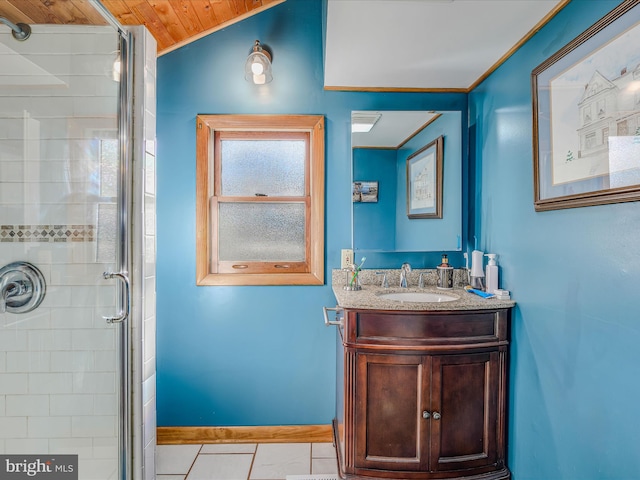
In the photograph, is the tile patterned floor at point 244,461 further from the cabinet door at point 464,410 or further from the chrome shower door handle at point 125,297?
the chrome shower door handle at point 125,297

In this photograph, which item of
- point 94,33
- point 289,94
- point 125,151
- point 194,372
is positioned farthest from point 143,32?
point 194,372

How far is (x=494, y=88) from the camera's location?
1.93 meters

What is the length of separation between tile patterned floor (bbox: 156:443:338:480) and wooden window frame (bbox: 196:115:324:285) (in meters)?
0.98

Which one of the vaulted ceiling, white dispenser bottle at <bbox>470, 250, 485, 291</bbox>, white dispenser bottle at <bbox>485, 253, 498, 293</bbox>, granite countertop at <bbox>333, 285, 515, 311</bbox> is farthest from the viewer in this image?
white dispenser bottle at <bbox>470, 250, 485, 291</bbox>

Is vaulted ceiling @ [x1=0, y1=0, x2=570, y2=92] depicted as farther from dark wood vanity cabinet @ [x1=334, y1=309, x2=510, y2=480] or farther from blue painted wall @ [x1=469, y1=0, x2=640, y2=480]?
dark wood vanity cabinet @ [x1=334, y1=309, x2=510, y2=480]

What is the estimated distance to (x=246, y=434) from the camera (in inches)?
88.7

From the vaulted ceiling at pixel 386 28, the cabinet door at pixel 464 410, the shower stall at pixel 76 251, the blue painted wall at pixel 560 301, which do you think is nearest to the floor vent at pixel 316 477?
the cabinet door at pixel 464 410

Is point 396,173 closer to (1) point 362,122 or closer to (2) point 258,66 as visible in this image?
(1) point 362,122

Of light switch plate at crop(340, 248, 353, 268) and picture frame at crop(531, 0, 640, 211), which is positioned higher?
picture frame at crop(531, 0, 640, 211)

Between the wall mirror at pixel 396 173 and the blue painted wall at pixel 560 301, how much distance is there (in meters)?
0.21

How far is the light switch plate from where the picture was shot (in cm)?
224

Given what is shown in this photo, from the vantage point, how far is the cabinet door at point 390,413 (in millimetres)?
1660

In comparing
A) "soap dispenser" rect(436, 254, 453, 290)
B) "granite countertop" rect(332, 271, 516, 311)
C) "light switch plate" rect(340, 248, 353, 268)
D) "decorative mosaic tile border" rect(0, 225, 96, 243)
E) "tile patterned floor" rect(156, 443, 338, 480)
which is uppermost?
"decorative mosaic tile border" rect(0, 225, 96, 243)

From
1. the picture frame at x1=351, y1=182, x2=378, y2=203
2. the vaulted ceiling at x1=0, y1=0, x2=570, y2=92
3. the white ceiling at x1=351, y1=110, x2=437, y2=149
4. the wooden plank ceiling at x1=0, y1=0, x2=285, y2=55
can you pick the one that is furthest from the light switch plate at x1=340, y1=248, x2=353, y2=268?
the wooden plank ceiling at x1=0, y1=0, x2=285, y2=55
